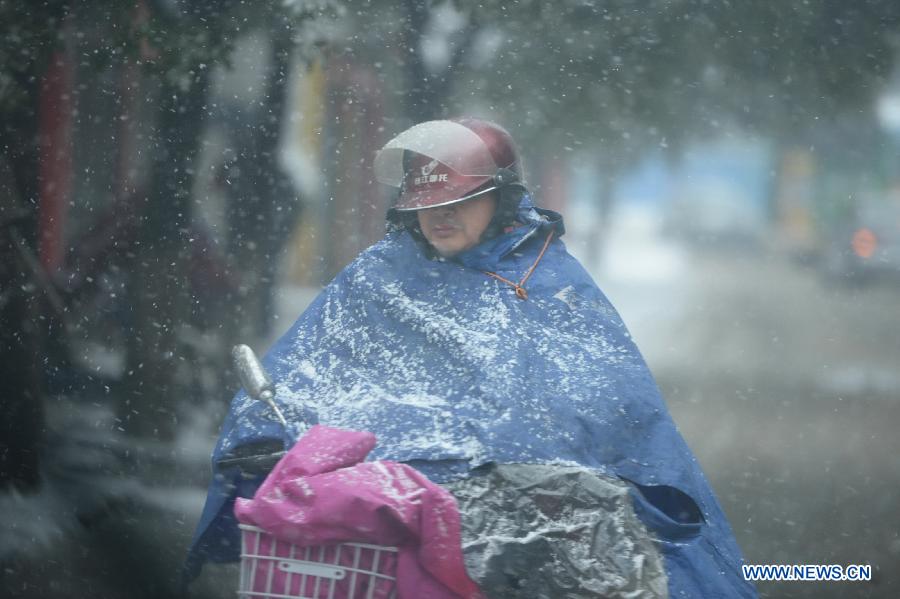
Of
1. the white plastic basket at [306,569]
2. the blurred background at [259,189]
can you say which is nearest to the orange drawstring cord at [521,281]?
the white plastic basket at [306,569]

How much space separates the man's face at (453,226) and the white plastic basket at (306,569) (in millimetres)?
1123

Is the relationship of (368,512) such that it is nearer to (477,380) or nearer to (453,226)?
(477,380)

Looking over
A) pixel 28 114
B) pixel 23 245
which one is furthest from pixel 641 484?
pixel 28 114

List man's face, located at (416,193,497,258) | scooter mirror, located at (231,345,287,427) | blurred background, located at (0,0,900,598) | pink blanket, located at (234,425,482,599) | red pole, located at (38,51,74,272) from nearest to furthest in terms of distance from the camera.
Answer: pink blanket, located at (234,425,482,599) → scooter mirror, located at (231,345,287,427) → man's face, located at (416,193,497,258) → blurred background, located at (0,0,900,598) → red pole, located at (38,51,74,272)

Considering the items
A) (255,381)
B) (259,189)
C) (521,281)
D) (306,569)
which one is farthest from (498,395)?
(259,189)

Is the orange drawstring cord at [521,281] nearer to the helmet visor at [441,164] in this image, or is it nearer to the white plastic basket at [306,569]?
the helmet visor at [441,164]

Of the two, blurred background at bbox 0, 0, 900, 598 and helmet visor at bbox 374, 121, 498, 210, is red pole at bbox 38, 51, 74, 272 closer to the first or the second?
blurred background at bbox 0, 0, 900, 598

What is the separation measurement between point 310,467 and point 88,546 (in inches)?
133

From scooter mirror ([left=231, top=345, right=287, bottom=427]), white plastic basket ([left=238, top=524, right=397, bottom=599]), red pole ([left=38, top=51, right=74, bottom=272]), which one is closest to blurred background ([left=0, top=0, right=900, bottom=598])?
red pole ([left=38, top=51, right=74, bottom=272])

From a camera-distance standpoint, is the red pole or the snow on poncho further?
the red pole

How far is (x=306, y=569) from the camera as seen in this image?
2.29m

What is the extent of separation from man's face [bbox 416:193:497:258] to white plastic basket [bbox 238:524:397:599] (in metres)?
1.12

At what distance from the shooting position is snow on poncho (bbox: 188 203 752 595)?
107 inches

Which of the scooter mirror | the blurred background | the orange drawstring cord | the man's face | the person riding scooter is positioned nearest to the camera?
the person riding scooter
